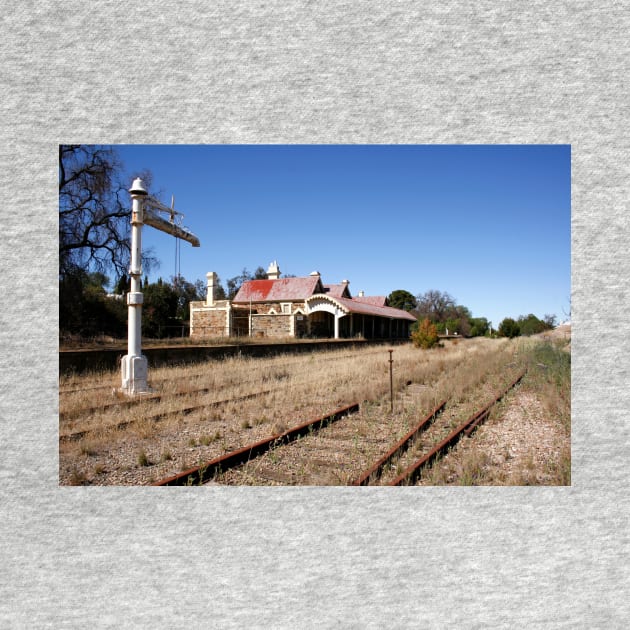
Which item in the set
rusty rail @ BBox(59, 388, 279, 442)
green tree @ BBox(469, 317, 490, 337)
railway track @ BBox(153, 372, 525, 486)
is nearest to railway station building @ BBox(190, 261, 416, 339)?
green tree @ BBox(469, 317, 490, 337)

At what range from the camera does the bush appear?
15.3ft

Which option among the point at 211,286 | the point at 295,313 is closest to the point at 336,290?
the point at 295,313

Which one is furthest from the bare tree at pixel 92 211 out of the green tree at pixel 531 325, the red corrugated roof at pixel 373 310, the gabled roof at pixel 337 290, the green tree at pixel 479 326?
the green tree at pixel 531 325

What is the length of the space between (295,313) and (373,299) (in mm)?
1208

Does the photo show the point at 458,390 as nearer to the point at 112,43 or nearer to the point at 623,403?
the point at 623,403

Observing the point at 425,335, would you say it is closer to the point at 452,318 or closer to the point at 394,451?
the point at 452,318

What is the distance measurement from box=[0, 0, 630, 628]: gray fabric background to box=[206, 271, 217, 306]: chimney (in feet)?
4.22

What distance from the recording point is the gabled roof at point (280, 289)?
422cm

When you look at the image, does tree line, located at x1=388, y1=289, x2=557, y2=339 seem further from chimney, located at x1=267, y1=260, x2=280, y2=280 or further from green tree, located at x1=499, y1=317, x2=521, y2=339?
chimney, located at x1=267, y1=260, x2=280, y2=280

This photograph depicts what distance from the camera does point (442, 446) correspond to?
11.5 ft

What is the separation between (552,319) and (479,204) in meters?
1.20

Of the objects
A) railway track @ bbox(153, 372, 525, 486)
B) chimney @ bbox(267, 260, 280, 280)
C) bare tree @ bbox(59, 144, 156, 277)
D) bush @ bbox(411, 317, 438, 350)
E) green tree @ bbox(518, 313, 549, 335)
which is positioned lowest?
railway track @ bbox(153, 372, 525, 486)

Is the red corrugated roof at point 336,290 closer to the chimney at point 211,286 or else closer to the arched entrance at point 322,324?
the arched entrance at point 322,324

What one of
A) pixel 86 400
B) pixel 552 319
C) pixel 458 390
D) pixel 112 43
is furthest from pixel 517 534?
pixel 112 43
